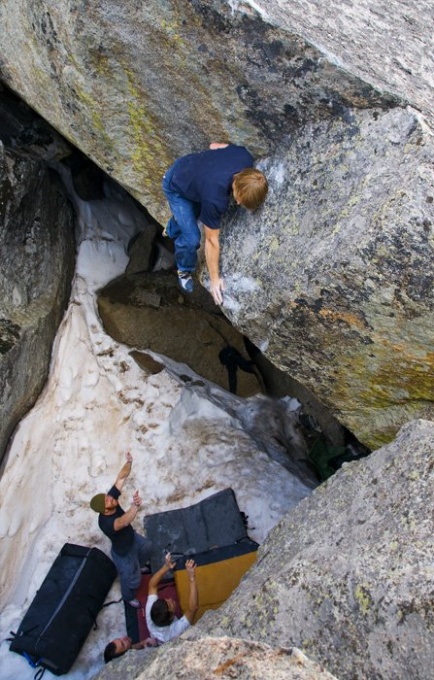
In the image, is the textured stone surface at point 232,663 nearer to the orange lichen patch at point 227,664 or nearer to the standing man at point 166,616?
the orange lichen patch at point 227,664

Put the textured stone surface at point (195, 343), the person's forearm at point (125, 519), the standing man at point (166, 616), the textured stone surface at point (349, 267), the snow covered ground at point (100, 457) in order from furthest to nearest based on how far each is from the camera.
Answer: the textured stone surface at point (195, 343), the snow covered ground at point (100, 457), the person's forearm at point (125, 519), the standing man at point (166, 616), the textured stone surface at point (349, 267)

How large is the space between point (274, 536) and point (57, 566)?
2.93m

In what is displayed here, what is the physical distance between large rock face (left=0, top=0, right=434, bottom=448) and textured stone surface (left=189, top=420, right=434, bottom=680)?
3.41 feet

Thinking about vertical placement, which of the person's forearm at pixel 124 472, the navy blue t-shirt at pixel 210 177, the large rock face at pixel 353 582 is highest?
the navy blue t-shirt at pixel 210 177

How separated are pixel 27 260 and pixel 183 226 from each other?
274cm

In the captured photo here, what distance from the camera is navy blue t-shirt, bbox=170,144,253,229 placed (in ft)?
17.2

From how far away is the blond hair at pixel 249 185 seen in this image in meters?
5.14

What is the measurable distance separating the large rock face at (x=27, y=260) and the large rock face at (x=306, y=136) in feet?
5.44

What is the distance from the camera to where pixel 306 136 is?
5168mm

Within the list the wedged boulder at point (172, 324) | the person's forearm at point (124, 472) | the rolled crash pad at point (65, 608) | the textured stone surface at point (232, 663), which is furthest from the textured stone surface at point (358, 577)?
the wedged boulder at point (172, 324)

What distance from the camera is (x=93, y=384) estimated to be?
8.12 meters

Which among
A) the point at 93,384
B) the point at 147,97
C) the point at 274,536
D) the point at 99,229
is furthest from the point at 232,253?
the point at 99,229

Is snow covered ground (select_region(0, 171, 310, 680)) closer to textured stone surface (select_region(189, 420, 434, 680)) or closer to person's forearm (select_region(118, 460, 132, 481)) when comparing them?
person's forearm (select_region(118, 460, 132, 481))

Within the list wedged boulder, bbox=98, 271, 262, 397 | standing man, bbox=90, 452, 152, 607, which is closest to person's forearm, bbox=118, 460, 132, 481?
standing man, bbox=90, 452, 152, 607
